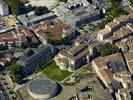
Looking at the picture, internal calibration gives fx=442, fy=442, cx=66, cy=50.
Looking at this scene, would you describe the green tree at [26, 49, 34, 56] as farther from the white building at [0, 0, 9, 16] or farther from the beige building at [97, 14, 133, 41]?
the white building at [0, 0, 9, 16]

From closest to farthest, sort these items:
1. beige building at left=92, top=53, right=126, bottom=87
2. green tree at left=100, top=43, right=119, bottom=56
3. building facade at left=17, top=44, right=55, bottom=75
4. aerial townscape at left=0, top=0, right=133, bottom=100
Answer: aerial townscape at left=0, top=0, right=133, bottom=100, beige building at left=92, top=53, right=126, bottom=87, building facade at left=17, top=44, right=55, bottom=75, green tree at left=100, top=43, right=119, bottom=56

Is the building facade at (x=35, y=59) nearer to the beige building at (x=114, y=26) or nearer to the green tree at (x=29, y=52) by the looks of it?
the green tree at (x=29, y=52)

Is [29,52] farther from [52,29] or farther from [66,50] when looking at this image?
[52,29]

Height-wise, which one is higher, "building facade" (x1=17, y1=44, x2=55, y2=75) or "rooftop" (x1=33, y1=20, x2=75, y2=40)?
"rooftop" (x1=33, y1=20, x2=75, y2=40)

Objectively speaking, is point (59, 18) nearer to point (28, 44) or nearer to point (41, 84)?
point (28, 44)

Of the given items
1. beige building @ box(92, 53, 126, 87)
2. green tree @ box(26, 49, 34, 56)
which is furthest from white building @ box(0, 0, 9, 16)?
beige building @ box(92, 53, 126, 87)

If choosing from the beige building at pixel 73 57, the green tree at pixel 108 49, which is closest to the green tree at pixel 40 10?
the beige building at pixel 73 57

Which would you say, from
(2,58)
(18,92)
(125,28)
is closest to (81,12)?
(125,28)

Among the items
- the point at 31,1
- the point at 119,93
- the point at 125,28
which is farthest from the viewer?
the point at 31,1
